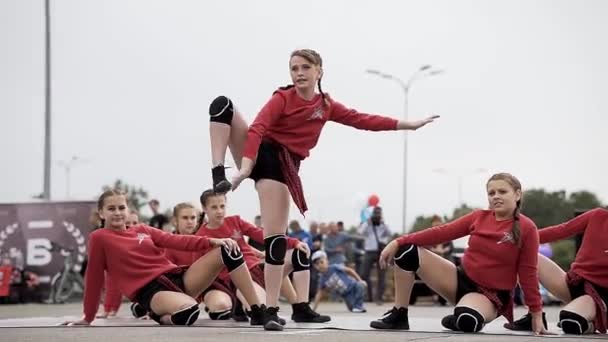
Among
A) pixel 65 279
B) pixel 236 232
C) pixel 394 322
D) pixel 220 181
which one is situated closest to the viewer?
pixel 220 181

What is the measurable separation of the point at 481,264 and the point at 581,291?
35.7 inches

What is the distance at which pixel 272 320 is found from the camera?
820 centimetres

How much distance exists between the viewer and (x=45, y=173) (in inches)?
1046

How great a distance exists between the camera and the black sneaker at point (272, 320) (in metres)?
8.05

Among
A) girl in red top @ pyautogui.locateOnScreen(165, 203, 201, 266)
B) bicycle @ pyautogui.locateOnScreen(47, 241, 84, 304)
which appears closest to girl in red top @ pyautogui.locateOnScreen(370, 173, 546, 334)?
girl in red top @ pyautogui.locateOnScreen(165, 203, 201, 266)

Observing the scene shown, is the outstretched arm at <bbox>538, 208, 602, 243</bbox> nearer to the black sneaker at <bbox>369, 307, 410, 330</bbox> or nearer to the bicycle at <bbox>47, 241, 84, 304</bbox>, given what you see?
the black sneaker at <bbox>369, 307, 410, 330</bbox>

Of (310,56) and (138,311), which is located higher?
(310,56)

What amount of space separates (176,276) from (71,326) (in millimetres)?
932

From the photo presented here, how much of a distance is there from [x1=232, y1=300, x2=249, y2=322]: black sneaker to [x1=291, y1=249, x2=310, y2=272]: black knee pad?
2.33 ft

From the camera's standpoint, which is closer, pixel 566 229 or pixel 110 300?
pixel 566 229

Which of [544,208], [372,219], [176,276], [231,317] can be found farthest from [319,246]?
[544,208]

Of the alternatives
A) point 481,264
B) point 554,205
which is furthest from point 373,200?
point 554,205

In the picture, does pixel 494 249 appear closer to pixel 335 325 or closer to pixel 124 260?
pixel 335 325

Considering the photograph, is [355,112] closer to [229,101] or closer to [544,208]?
[229,101]
